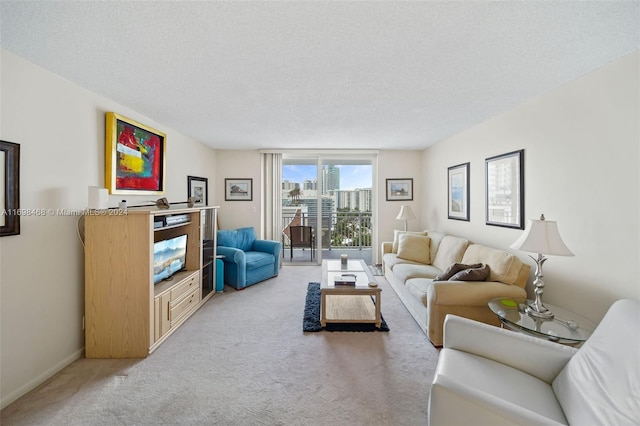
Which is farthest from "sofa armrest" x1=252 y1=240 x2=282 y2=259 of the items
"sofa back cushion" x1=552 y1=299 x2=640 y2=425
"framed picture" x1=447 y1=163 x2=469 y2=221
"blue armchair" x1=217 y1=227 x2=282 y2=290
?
"sofa back cushion" x1=552 y1=299 x2=640 y2=425

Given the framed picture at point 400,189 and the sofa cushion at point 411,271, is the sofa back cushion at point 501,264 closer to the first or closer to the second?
the sofa cushion at point 411,271

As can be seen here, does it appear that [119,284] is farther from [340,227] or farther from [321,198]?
[340,227]

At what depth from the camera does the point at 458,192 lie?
397 cm

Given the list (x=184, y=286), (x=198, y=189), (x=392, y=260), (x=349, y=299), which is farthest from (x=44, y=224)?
(x=392, y=260)

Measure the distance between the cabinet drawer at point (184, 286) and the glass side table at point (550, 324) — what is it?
298 cm

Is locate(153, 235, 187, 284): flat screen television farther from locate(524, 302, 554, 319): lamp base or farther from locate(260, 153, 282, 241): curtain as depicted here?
locate(524, 302, 554, 319): lamp base

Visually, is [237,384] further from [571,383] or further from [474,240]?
[474,240]

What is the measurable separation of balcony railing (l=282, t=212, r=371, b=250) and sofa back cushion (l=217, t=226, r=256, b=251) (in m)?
1.09

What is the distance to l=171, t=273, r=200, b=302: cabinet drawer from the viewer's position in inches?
107

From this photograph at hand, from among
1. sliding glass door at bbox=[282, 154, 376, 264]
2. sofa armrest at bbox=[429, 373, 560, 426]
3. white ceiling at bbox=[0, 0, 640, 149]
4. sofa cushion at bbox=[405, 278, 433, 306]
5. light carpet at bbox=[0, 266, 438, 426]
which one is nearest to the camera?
sofa armrest at bbox=[429, 373, 560, 426]

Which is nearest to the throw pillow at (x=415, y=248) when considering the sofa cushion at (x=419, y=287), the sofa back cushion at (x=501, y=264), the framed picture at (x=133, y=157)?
the sofa cushion at (x=419, y=287)

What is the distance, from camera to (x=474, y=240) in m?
3.61

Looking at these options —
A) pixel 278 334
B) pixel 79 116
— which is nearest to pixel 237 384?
pixel 278 334

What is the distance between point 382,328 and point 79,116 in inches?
136
